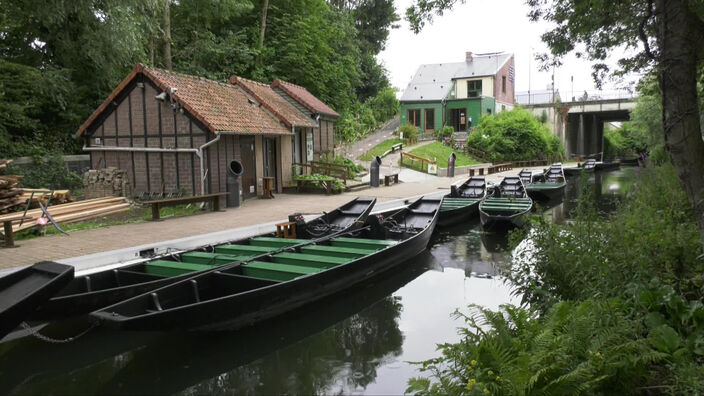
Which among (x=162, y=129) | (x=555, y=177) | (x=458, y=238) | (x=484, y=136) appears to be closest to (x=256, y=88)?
(x=162, y=129)

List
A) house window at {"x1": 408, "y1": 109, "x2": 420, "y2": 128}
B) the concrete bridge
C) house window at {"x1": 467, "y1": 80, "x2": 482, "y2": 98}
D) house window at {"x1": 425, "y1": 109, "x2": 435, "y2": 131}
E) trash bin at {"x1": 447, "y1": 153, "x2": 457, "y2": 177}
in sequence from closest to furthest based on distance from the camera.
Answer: trash bin at {"x1": 447, "y1": 153, "x2": 457, "y2": 177}, the concrete bridge, house window at {"x1": 467, "y1": 80, "x2": 482, "y2": 98}, house window at {"x1": 425, "y1": 109, "x2": 435, "y2": 131}, house window at {"x1": 408, "y1": 109, "x2": 420, "y2": 128}

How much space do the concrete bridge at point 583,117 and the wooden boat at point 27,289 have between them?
4858cm

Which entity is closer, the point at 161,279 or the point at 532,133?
the point at 161,279

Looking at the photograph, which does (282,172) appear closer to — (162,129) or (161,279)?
(162,129)

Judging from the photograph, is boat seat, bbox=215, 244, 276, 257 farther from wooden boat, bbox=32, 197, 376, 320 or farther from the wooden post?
the wooden post

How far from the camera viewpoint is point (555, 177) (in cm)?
2595

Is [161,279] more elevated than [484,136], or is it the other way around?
[484,136]

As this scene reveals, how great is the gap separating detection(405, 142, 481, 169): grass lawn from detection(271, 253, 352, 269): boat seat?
2596 cm

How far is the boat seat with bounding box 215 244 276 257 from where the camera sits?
32.6 ft

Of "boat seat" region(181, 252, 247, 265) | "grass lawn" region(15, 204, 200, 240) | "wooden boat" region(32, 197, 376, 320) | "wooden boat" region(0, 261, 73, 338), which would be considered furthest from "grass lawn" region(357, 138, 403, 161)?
"wooden boat" region(0, 261, 73, 338)

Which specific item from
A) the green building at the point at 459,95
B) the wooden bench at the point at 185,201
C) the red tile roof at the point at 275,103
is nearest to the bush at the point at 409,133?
the green building at the point at 459,95

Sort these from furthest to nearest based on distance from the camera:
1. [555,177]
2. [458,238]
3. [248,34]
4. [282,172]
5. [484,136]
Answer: [484,136] < [248,34] < [555,177] < [282,172] < [458,238]

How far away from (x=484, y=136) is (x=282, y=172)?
2431cm

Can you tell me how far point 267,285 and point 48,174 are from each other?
14.5 meters
